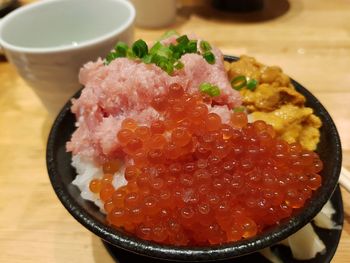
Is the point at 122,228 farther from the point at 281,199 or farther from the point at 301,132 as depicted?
the point at 301,132

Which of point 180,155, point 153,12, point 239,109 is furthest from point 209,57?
point 153,12

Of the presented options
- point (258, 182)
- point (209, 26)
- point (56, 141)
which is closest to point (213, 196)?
point (258, 182)

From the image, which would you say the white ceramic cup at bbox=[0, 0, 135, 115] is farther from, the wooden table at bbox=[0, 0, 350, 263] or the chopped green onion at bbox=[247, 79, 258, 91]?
the chopped green onion at bbox=[247, 79, 258, 91]

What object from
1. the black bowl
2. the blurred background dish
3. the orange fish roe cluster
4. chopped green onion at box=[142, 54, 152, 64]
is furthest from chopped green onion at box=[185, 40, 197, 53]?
the blurred background dish

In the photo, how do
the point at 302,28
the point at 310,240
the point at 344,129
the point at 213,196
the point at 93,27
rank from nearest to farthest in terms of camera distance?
the point at 213,196
the point at 310,240
the point at 344,129
the point at 93,27
the point at 302,28

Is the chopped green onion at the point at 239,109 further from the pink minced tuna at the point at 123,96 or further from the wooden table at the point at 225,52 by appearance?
the wooden table at the point at 225,52

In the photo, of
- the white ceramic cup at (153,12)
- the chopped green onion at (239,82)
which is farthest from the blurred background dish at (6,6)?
the chopped green onion at (239,82)

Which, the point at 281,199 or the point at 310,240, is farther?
the point at 310,240

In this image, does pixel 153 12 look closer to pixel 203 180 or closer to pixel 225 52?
pixel 225 52
